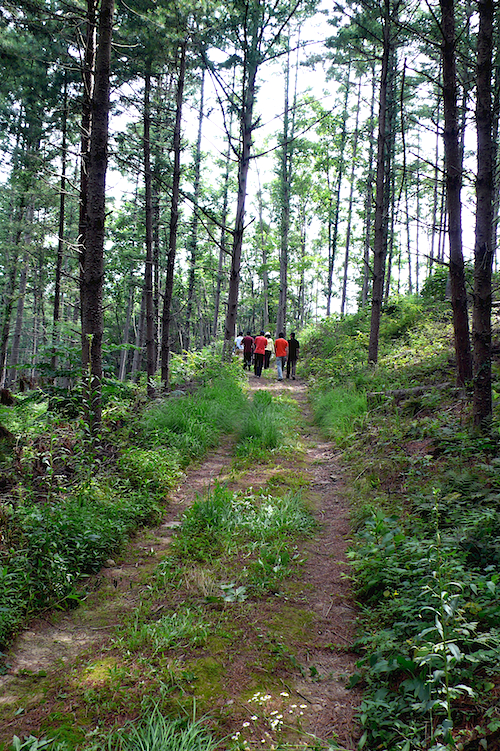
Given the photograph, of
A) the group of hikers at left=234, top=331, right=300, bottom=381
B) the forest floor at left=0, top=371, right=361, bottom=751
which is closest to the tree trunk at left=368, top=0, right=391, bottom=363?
the group of hikers at left=234, top=331, right=300, bottom=381

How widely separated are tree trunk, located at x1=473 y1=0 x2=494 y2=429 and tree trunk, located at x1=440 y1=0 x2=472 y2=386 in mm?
821

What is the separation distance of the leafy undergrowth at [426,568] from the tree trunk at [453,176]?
1.16 meters

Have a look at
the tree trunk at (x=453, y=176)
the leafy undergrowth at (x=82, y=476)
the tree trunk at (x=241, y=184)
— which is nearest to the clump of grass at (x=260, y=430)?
the leafy undergrowth at (x=82, y=476)

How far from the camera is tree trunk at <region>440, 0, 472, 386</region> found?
558cm

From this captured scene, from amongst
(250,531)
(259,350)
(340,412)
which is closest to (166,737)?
(250,531)

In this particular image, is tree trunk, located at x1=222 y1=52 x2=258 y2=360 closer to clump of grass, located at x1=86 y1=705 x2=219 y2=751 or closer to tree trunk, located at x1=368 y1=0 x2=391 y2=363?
tree trunk, located at x1=368 y1=0 x2=391 y2=363

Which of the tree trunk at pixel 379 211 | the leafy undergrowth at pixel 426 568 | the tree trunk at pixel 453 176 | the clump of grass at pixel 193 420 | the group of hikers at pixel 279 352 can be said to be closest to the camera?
the leafy undergrowth at pixel 426 568

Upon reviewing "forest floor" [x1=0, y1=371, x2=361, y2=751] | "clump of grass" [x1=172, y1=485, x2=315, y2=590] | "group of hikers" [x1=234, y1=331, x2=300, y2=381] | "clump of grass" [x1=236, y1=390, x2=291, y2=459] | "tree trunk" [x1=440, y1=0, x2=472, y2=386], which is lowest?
"forest floor" [x1=0, y1=371, x2=361, y2=751]

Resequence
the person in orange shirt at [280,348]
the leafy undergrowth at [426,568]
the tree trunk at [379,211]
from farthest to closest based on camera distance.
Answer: the person in orange shirt at [280,348] < the tree trunk at [379,211] < the leafy undergrowth at [426,568]

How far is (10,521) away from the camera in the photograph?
372cm

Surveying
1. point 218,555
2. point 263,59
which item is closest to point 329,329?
point 263,59

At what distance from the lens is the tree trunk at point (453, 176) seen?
558cm

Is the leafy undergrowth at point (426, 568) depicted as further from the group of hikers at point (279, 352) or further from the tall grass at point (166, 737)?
the group of hikers at point (279, 352)

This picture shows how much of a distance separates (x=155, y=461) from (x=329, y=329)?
17.0 meters
